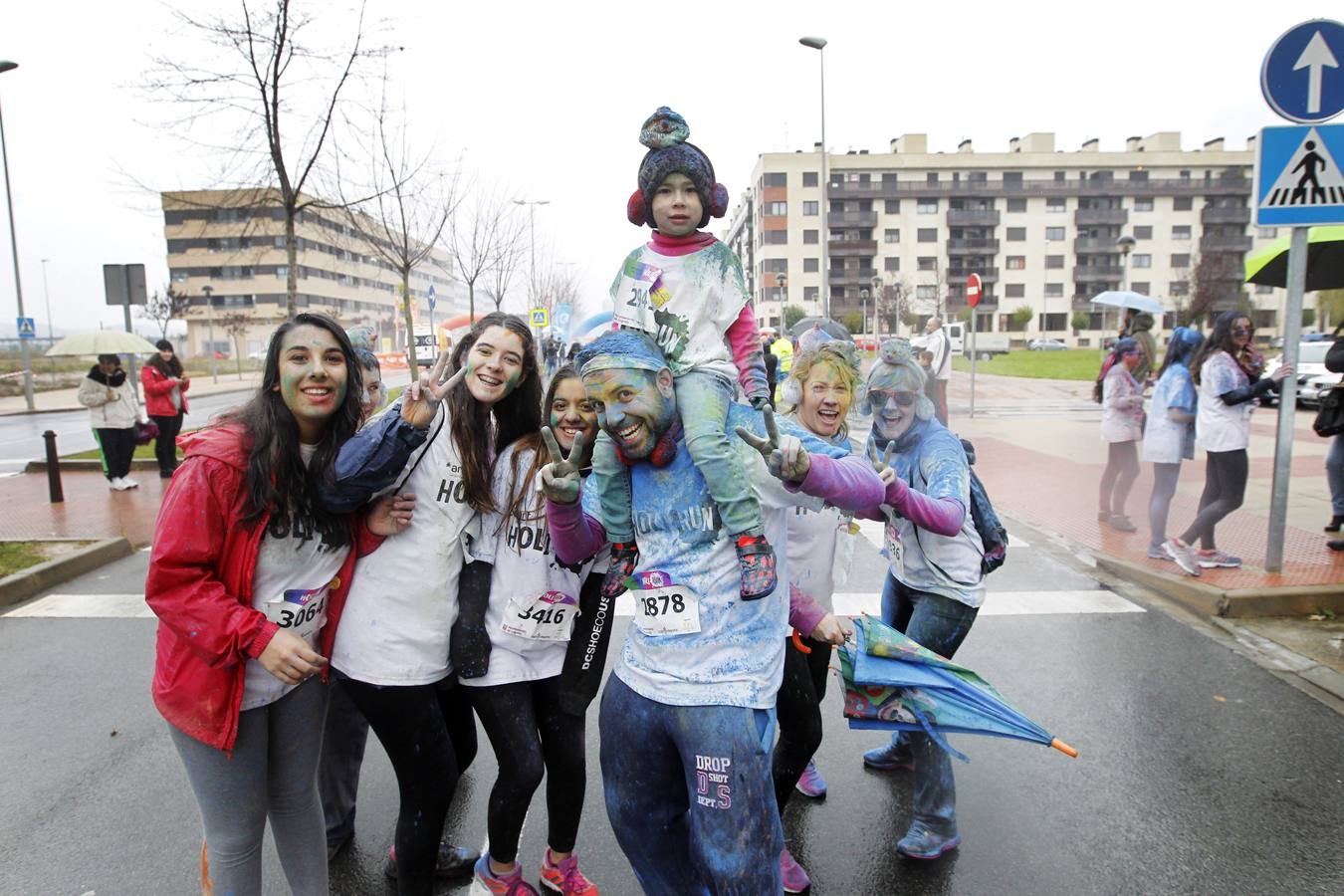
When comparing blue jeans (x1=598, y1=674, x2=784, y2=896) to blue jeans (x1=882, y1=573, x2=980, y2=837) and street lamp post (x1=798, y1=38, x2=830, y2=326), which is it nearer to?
blue jeans (x1=882, y1=573, x2=980, y2=837)

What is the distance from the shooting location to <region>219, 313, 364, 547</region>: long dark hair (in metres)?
2.09

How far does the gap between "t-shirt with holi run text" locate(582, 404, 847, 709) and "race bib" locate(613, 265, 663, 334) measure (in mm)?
336

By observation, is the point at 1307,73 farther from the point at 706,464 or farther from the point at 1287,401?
the point at 706,464

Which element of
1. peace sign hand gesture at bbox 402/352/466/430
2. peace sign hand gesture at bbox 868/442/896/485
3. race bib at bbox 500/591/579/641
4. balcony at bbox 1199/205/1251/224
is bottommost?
race bib at bbox 500/591/579/641

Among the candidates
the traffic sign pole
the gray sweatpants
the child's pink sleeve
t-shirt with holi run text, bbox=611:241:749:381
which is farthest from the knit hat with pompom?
the traffic sign pole

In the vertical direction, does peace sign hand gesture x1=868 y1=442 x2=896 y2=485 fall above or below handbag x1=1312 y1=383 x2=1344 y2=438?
above

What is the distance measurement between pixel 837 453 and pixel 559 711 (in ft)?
4.05

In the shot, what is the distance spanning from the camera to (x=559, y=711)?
8.30 ft

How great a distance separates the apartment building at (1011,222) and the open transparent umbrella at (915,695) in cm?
7207

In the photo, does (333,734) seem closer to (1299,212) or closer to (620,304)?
(620,304)

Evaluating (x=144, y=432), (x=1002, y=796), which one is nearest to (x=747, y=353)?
(x=1002, y=796)

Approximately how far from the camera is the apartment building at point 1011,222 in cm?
7381

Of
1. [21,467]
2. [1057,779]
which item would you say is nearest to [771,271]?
[21,467]

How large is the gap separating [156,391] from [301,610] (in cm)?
1034
